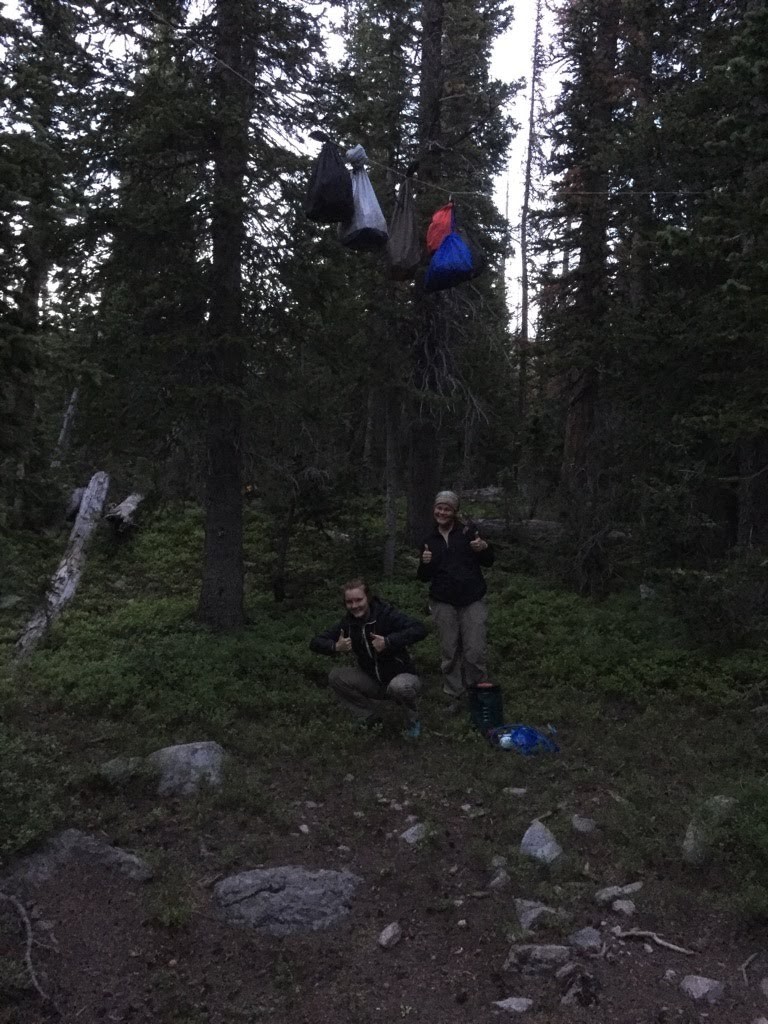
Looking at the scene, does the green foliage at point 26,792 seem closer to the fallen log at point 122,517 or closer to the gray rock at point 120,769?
the gray rock at point 120,769

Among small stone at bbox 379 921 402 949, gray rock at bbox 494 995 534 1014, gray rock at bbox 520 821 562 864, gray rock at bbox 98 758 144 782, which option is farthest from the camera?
gray rock at bbox 98 758 144 782

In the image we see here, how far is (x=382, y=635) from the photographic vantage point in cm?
789

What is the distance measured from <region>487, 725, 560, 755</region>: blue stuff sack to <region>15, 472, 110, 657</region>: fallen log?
5.43 metres

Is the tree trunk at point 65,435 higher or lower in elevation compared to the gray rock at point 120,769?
higher

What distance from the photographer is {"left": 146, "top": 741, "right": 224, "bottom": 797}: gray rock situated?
21.7 feet

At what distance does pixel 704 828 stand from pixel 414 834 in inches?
80.6

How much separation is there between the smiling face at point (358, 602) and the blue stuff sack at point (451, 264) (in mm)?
3706

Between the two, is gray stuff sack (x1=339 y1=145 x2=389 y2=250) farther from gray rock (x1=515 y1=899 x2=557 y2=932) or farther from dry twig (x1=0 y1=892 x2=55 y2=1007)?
dry twig (x1=0 y1=892 x2=55 y2=1007)

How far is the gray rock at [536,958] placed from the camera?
440cm

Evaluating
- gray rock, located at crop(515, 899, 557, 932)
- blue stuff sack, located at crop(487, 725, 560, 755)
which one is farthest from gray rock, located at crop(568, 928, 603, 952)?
blue stuff sack, located at crop(487, 725, 560, 755)

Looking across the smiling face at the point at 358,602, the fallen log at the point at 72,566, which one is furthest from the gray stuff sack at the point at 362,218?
the fallen log at the point at 72,566

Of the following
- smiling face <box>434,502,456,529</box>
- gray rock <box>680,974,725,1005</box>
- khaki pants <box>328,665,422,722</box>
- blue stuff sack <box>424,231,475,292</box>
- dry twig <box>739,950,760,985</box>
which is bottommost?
gray rock <box>680,974,725,1005</box>

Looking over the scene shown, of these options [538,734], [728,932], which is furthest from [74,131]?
[728,932]

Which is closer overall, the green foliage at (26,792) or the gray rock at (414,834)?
the green foliage at (26,792)
